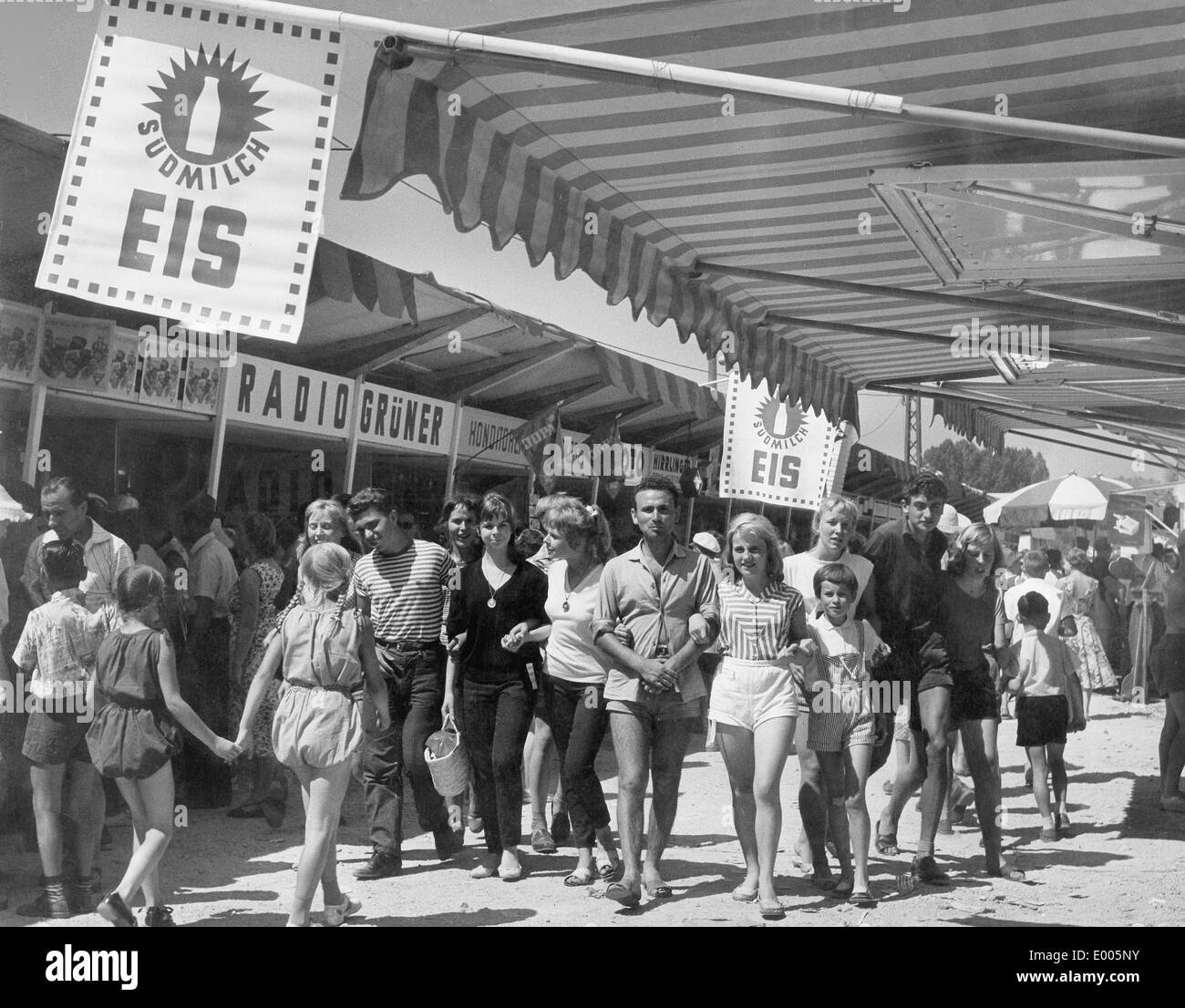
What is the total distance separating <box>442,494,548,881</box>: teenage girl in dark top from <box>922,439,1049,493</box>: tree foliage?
80.1 metres

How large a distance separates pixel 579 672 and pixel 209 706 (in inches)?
91.7

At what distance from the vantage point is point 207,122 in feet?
12.4

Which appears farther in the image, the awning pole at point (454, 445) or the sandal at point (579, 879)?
the awning pole at point (454, 445)

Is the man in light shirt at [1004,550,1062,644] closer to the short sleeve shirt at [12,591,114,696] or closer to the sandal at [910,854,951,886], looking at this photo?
the sandal at [910,854,951,886]

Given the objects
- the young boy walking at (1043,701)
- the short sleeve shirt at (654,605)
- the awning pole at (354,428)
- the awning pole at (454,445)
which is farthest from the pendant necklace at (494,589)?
the awning pole at (454,445)

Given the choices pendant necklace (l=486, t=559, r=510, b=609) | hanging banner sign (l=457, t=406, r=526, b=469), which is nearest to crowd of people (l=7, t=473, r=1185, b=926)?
pendant necklace (l=486, t=559, r=510, b=609)

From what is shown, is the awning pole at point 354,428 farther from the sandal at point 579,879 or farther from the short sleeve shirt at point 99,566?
the sandal at point 579,879

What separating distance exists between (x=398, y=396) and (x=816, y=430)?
123 inches

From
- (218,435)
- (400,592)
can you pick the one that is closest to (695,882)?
(400,592)

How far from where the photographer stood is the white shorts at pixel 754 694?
5.07 meters

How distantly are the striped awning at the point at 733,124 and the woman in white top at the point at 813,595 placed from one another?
1164mm

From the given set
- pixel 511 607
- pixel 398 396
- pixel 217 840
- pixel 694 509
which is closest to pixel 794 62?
pixel 511 607

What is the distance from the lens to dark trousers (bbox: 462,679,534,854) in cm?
577

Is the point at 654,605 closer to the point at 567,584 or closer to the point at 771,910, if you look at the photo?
the point at 567,584
